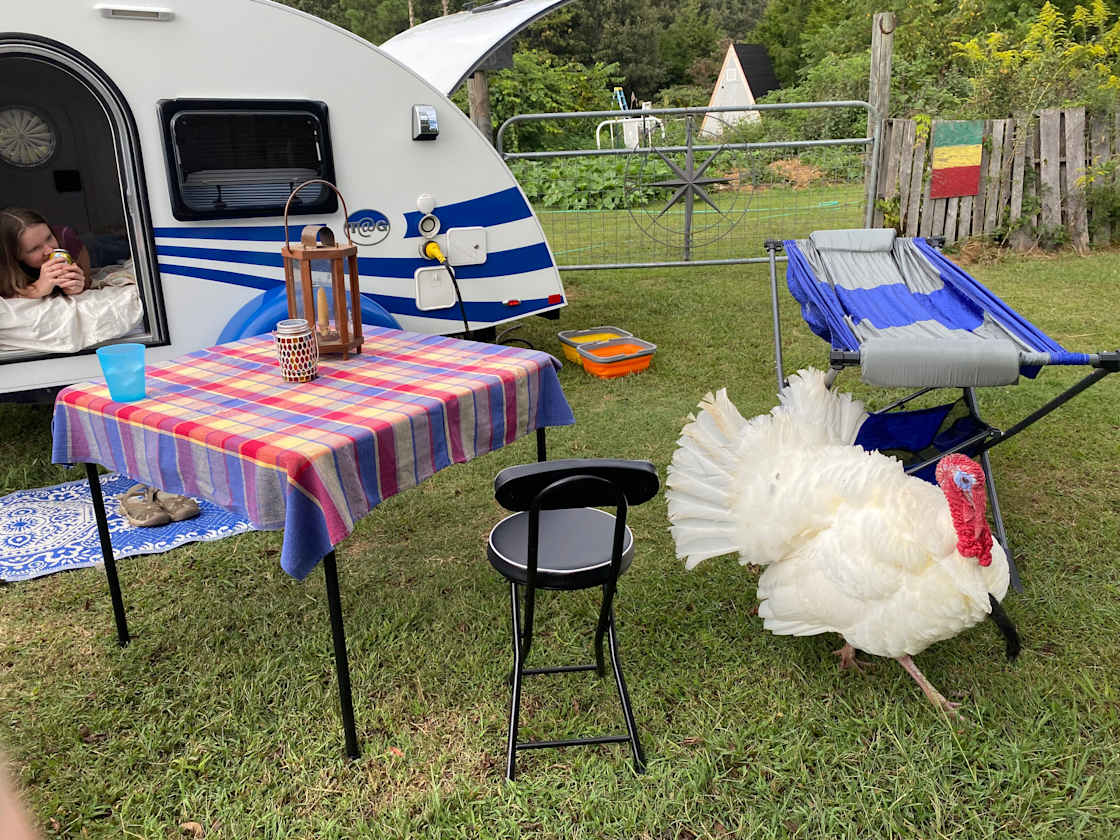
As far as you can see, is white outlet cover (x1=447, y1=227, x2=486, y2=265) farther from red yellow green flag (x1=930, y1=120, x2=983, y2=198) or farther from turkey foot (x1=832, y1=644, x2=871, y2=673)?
red yellow green flag (x1=930, y1=120, x2=983, y2=198)

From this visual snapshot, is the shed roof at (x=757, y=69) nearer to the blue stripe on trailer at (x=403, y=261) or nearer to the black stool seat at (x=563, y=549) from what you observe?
the blue stripe on trailer at (x=403, y=261)

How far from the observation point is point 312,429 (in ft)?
6.91

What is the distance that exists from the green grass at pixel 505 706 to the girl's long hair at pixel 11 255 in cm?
171

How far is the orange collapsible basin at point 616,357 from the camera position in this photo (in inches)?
212

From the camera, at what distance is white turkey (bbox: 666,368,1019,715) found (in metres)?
2.28

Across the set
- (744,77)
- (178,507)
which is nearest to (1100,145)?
(178,507)

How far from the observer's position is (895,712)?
8.02ft

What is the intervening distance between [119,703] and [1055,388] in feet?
16.6

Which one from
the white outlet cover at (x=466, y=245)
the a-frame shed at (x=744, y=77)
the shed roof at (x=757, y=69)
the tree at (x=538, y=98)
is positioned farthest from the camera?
the shed roof at (x=757, y=69)

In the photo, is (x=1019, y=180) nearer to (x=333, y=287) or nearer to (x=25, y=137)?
(x=333, y=287)

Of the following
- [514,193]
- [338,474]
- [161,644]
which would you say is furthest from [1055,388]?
[161,644]

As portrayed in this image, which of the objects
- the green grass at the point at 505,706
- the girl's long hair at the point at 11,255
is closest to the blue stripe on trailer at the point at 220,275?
the girl's long hair at the point at 11,255

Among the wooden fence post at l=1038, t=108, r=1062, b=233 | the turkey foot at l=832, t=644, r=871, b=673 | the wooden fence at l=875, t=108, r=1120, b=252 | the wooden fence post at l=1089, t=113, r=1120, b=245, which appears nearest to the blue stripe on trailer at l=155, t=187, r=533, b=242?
the turkey foot at l=832, t=644, r=871, b=673

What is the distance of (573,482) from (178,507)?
2634 millimetres
